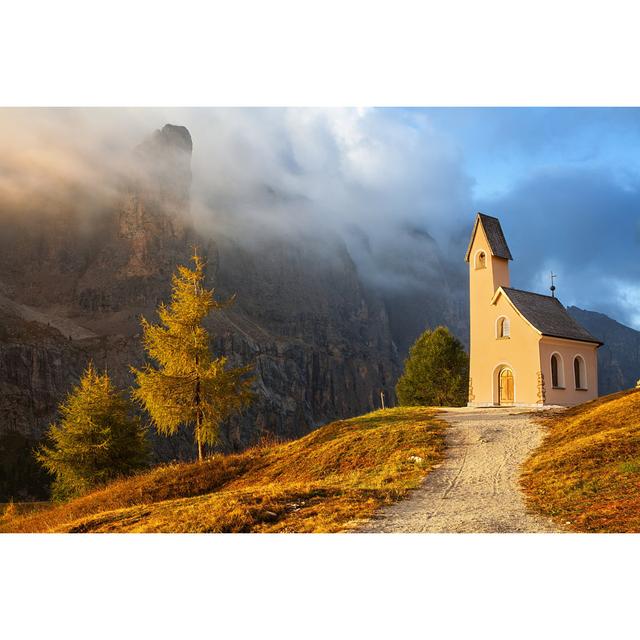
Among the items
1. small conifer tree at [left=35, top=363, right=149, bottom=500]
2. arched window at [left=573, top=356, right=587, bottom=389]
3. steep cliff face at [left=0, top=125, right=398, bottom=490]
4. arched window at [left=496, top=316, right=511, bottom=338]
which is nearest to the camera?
small conifer tree at [left=35, top=363, right=149, bottom=500]

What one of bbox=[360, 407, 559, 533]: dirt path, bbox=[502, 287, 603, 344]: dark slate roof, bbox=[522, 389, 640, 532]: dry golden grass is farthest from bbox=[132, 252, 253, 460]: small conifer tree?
bbox=[502, 287, 603, 344]: dark slate roof

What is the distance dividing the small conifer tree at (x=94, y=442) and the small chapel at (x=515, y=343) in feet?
51.0

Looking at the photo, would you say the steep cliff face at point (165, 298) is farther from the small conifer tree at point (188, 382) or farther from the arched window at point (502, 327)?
the small conifer tree at point (188, 382)

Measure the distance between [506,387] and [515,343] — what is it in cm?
205

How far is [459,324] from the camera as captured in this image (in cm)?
18675

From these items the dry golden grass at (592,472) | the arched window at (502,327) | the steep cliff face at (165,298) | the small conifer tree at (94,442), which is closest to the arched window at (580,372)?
the arched window at (502,327)

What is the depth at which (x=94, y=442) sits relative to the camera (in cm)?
2712

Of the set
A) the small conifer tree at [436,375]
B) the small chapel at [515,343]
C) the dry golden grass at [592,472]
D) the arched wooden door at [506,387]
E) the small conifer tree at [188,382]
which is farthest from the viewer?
the small conifer tree at [436,375]

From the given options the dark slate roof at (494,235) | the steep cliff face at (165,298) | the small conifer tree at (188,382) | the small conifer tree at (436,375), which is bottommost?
the small conifer tree at (188,382)

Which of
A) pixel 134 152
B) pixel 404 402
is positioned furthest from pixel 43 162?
pixel 404 402

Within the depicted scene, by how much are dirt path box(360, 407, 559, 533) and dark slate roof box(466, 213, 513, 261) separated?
12144 millimetres

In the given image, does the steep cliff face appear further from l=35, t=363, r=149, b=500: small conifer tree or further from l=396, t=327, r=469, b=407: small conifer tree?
l=35, t=363, r=149, b=500: small conifer tree

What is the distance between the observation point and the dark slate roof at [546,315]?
28062mm

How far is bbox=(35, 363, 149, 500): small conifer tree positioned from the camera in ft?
87.9
